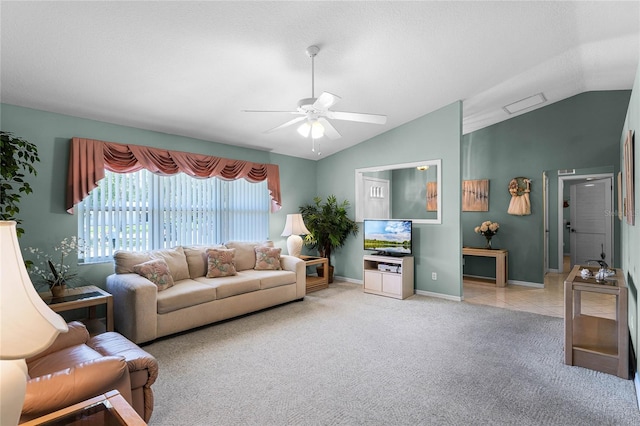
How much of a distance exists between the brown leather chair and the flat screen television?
157 inches

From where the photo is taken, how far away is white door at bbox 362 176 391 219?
677cm

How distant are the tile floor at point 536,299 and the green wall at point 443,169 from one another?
603mm

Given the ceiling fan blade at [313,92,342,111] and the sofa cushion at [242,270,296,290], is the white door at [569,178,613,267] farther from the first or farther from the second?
the ceiling fan blade at [313,92,342,111]

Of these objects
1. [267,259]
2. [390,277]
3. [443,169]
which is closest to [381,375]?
[390,277]

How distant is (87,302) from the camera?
3.21 metres

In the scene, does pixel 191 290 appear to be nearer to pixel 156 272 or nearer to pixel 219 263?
pixel 156 272

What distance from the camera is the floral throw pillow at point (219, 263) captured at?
4379mm

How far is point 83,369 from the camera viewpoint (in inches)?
63.2

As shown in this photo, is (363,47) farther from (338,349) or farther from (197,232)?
(197,232)

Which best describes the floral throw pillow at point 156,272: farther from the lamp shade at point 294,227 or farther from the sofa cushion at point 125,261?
the lamp shade at point 294,227

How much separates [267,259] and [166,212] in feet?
5.07

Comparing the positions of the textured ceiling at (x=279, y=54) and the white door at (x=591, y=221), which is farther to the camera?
the white door at (x=591, y=221)

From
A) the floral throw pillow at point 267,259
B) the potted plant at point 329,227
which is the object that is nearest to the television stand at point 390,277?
the potted plant at point 329,227

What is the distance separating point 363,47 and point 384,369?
2902mm
